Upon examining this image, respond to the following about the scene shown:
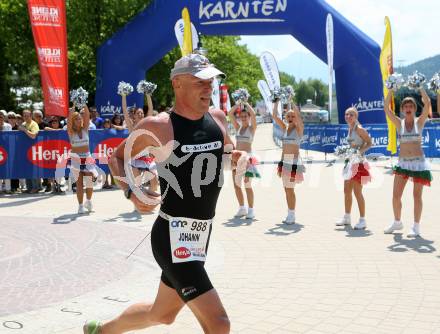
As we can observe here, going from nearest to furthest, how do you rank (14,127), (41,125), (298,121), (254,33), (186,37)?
(298,121) < (14,127) < (41,125) < (186,37) < (254,33)

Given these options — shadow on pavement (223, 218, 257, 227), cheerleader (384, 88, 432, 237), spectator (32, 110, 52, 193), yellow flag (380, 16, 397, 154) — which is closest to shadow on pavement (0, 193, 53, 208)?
spectator (32, 110, 52, 193)

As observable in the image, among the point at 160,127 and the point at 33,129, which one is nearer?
the point at 160,127

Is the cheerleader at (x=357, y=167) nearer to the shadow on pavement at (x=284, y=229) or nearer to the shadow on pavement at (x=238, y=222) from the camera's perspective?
the shadow on pavement at (x=284, y=229)

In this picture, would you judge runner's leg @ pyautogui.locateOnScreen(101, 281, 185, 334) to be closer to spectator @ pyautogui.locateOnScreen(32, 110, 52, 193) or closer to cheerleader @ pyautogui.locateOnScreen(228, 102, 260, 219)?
cheerleader @ pyautogui.locateOnScreen(228, 102, 260, 219)

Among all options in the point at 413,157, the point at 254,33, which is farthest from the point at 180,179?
the point at 254,33

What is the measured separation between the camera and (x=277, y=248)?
23.4 ft

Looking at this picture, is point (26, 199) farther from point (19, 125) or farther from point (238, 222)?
point (238, 222)

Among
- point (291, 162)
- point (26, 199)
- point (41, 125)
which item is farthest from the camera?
point (41, 125)

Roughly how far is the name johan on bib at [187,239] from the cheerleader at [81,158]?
7.10 meters

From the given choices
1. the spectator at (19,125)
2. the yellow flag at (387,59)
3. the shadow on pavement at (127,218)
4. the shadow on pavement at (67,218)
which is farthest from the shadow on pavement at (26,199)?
the yellow flag at (387,59)

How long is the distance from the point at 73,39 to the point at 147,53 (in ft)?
27.9

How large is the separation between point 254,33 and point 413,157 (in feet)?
36.2

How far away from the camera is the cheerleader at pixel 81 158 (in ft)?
33.1

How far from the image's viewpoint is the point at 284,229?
8.38 meters
